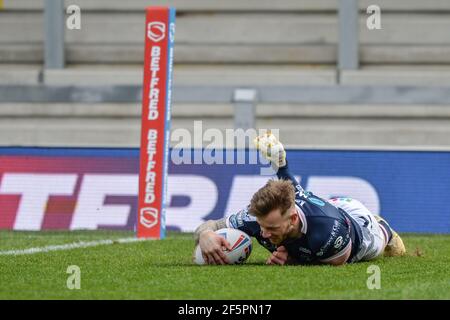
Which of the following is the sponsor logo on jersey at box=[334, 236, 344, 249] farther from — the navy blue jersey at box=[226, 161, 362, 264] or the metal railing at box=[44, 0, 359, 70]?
the metal railing at box=[44, 0, 359, 70]

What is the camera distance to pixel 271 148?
9430 millimetres

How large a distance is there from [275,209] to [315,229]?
1.67ft

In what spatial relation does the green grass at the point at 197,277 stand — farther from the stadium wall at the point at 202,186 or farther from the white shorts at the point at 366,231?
the stadium wall at the point at 202,186

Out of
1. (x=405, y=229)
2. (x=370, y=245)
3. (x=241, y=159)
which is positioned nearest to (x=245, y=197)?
(x=241, y=159)

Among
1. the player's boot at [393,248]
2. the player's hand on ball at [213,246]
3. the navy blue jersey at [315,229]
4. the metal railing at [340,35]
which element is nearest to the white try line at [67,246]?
the player's hand on ball at [213,246]

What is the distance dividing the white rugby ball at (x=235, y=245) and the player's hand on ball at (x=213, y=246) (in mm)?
35

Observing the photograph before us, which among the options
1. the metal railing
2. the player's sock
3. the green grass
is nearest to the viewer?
the green grass

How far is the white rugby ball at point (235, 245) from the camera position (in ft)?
30.9

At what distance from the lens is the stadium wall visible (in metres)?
14.5

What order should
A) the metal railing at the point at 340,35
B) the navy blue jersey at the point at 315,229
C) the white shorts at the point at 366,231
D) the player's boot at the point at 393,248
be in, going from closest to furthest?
the navy blue jersey at the point at 315,229
the white shorts at the point at 366,231
the player's boot at the point at 393,248
the metal railing at the point at 340,35

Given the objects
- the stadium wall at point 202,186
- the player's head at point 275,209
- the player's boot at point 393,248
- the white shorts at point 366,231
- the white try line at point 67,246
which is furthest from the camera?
the stadium wall at point 202,186

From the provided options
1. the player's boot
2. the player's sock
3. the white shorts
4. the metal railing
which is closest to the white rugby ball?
the white shorts

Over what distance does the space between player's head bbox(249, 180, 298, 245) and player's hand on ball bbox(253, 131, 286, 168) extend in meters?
0.59

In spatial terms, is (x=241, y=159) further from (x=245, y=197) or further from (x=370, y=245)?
(x=370, y=245)
